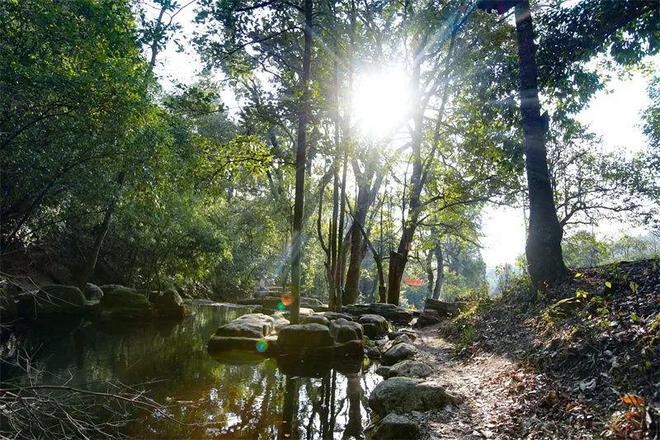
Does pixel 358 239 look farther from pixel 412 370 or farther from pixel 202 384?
pixel 202 384

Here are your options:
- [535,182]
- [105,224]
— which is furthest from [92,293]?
[535,182]

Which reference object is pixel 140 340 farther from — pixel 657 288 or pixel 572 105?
pixel 572 105

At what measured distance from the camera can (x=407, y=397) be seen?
17.9ft

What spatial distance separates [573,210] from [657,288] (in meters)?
15.6

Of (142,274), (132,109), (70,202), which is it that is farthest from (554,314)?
(142,274)

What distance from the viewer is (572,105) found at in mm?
9180

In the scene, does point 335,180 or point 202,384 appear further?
point 335,180

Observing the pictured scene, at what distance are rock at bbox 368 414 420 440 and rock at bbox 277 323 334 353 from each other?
17.5ft

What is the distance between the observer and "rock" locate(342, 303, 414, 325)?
51.7 ft

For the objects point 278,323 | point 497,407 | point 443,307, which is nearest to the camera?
point 497,407

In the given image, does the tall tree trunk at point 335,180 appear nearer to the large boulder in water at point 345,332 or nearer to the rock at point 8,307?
the large boulder in water at point 345,332

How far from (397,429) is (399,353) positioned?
464 centimetres

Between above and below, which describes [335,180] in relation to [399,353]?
above

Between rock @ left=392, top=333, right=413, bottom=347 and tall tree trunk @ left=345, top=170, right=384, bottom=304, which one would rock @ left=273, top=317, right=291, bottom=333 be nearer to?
rock @ left=392, top=333, right=413, bottom=347
